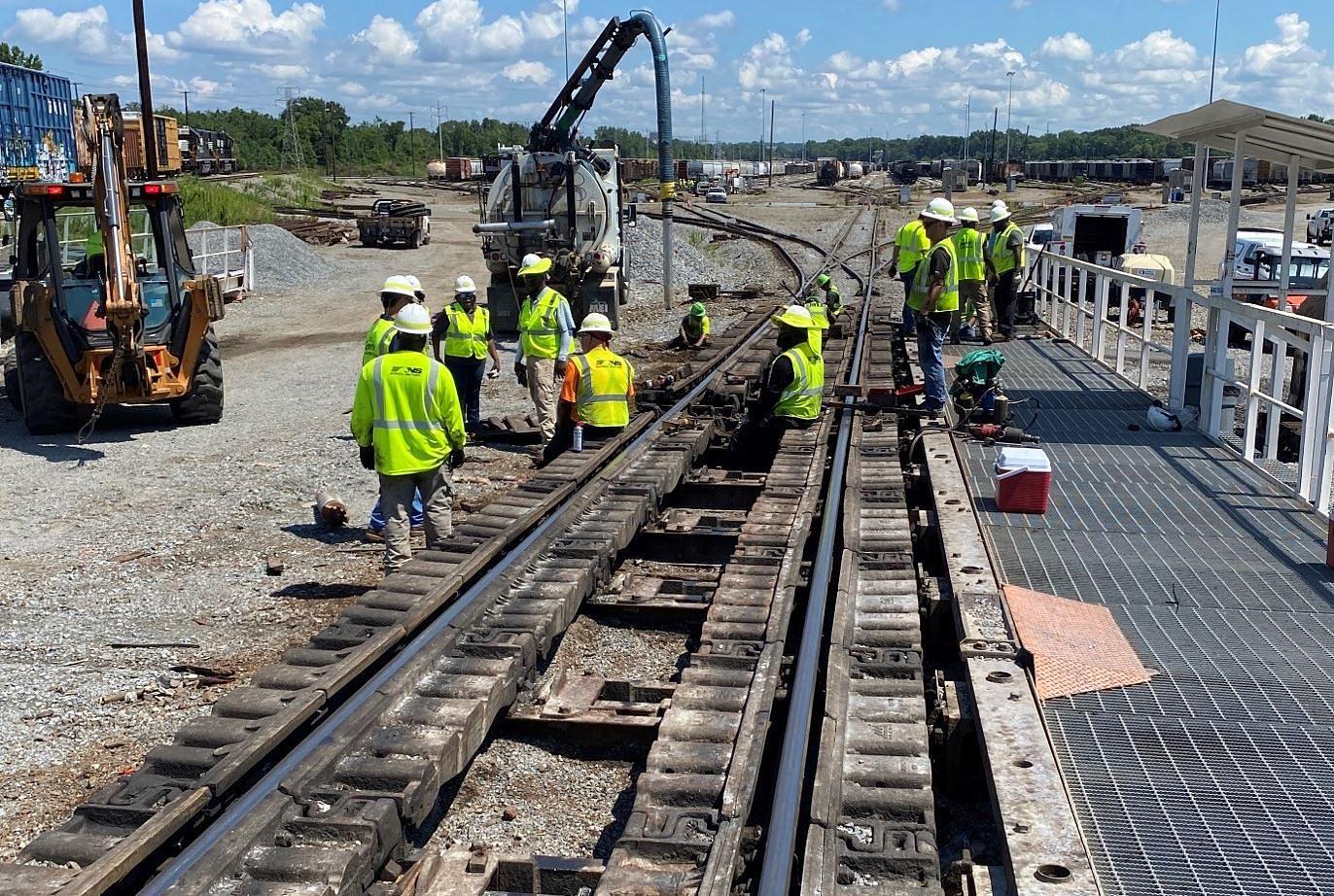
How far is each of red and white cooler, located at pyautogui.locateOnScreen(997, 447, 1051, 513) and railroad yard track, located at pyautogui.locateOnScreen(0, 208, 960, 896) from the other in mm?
649

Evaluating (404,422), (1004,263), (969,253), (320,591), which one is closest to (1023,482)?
(404,422)

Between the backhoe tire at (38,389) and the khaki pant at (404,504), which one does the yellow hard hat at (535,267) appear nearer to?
the khaki pant at (404,504)

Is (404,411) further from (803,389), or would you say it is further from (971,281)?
(971,281)

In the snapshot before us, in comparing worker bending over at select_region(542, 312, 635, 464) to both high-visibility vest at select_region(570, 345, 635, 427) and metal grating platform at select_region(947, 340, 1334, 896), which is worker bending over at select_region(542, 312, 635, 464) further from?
metal grating platform at select_region(947, 340, 1334, 896)

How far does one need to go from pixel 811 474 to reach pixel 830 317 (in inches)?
343

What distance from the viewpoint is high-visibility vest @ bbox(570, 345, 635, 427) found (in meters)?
10.2

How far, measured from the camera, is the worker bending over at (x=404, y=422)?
7535 mm

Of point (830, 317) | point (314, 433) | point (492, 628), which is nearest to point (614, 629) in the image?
point (492, 628)

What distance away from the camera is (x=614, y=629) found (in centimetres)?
762

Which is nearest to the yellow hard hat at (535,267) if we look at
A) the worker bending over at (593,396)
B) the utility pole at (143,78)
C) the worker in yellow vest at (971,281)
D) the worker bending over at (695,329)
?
the worker bending over at (593,396)

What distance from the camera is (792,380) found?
10.5m

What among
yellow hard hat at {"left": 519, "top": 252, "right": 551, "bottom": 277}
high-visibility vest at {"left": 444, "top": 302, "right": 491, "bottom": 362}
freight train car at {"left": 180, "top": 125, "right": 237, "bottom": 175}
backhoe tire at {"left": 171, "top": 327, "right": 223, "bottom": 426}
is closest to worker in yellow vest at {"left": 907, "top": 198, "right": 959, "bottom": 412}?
yellow hard hat at {"left": 519, "top": 252, "right": 551, "bottom": 277}

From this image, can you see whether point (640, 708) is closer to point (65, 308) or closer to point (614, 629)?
point (614, 629)

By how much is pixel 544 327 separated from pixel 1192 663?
7811mm
